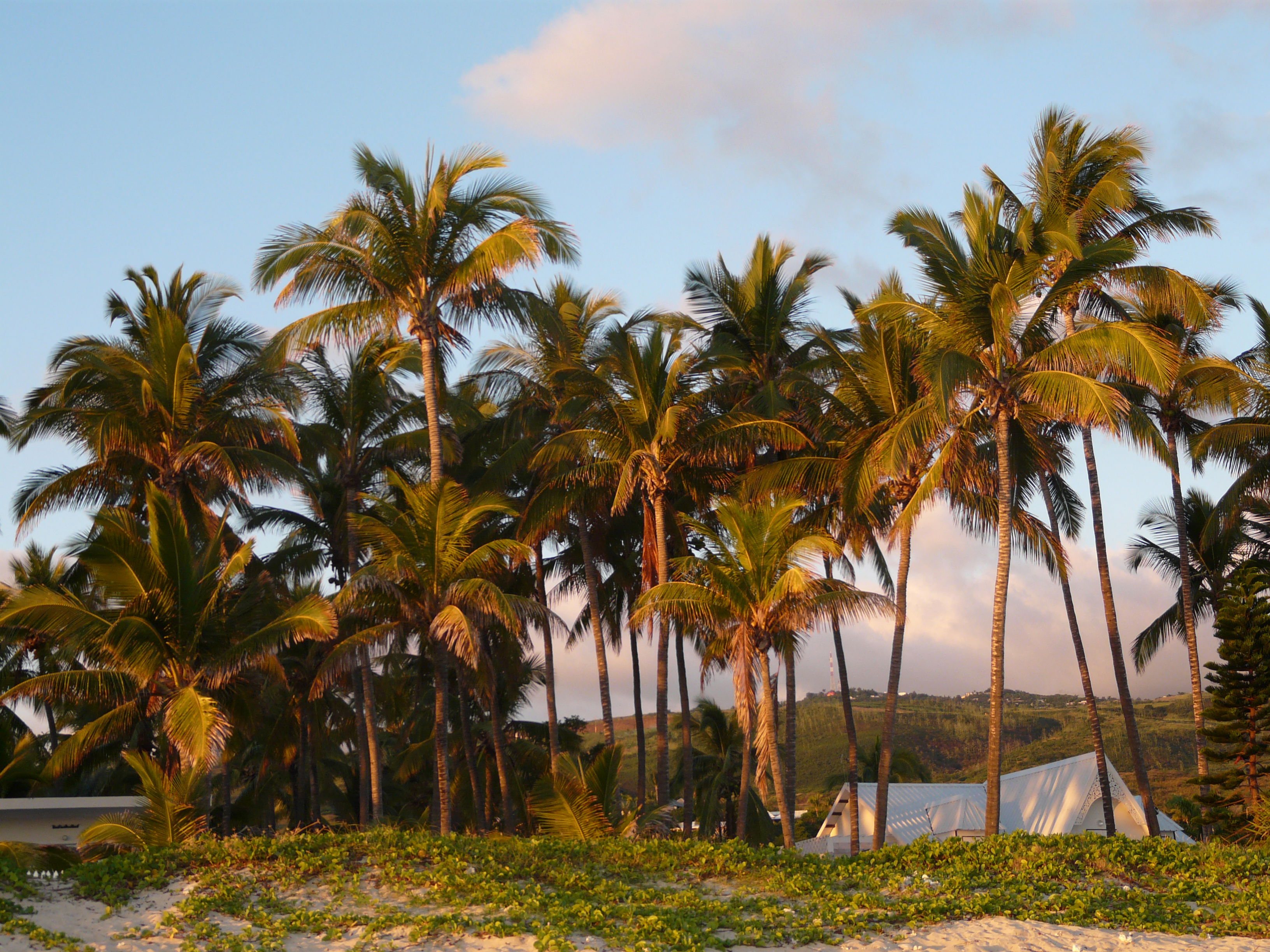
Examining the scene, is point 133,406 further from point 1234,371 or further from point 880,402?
point 1234,371

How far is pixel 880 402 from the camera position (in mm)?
23516

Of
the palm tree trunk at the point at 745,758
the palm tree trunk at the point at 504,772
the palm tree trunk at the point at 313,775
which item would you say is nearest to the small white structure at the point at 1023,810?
the palm tree trunk at the point at 745,758

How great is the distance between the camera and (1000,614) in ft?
67.2

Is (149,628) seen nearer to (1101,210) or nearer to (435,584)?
(435,584)

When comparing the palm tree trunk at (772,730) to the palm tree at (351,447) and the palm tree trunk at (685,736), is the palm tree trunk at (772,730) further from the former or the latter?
the palm tree at (351,447)

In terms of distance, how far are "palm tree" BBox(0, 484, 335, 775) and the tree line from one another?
6 cm

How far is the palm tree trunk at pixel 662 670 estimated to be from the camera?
2217 cm

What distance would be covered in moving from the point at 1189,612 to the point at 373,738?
20.2 metres

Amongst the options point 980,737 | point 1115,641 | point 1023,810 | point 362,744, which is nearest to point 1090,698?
point 1115,641

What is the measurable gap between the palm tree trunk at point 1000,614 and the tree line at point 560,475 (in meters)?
0.12

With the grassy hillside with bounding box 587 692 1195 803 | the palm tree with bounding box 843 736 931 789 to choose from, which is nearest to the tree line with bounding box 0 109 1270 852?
the palm tree with bounding box 843 736 931 789

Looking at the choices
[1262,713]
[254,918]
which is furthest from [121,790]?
[1262,713]

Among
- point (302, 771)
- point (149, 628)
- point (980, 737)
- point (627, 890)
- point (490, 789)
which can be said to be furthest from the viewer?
point (980, 737)

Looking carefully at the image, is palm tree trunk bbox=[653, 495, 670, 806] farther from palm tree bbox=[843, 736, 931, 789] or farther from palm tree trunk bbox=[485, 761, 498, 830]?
palm tree bbox=[843, 736, 931, 789]
